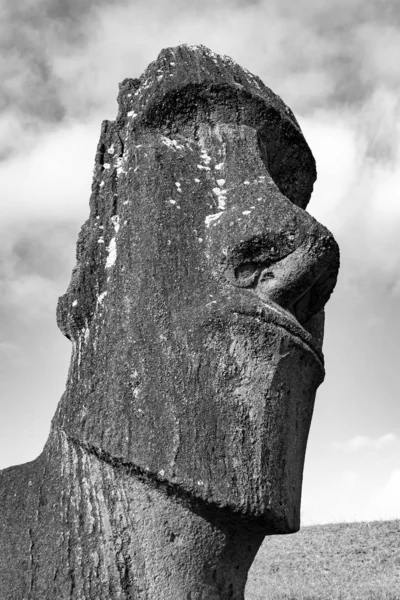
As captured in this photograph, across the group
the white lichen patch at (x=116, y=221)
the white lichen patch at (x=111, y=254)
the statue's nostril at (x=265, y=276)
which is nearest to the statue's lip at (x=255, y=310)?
the statue's nostril at (x=265, y=276)

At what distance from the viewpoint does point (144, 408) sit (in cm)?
341

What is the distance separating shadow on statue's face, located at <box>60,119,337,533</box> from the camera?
335cm

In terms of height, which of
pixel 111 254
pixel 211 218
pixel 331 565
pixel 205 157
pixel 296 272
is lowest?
pixel 331 565

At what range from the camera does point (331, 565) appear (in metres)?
11.5

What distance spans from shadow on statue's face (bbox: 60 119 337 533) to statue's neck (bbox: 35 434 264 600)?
0.14 metres

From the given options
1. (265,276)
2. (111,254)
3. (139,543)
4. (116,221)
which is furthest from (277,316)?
(139,543)

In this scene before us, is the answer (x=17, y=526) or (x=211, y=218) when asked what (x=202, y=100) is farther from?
(x=17, y=526)

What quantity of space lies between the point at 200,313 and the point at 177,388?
0.37 meters

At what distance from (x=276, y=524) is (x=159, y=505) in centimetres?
53

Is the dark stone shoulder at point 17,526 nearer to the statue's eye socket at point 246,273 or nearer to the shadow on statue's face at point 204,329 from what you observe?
the shadow on statue's face at point 204,329

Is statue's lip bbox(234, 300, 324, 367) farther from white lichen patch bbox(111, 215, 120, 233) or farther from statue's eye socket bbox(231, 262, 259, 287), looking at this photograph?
white lichen patch bbox(111, 215, 120, 233)

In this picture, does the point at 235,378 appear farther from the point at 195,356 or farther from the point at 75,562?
the point at 75,562

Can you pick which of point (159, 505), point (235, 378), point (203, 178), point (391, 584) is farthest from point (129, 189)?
point (391, 584)

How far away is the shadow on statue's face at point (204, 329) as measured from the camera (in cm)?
335
